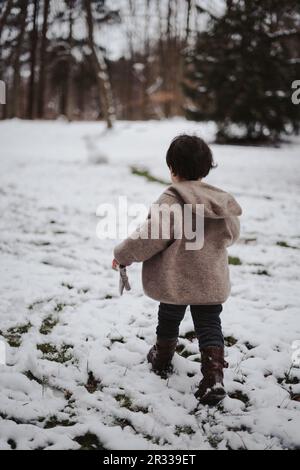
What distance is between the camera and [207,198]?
2.06 m

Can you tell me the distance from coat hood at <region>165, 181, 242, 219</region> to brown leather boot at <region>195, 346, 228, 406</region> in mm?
841

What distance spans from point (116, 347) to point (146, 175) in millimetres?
7358

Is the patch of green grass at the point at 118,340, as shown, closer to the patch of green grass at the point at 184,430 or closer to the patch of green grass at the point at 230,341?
the patch of green grass at the point at 230,341

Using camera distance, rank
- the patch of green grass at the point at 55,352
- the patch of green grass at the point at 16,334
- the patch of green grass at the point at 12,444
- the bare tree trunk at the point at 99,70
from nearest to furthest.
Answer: the patch of green grass at the point at 12,444 < the patch of green grass at the point at 55,352 < the patch of green grass at the point at 16,334 < the bare tree trunk at the point at 99,70

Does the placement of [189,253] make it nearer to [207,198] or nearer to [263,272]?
[207,198]

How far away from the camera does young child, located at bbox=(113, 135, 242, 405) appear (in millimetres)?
2076

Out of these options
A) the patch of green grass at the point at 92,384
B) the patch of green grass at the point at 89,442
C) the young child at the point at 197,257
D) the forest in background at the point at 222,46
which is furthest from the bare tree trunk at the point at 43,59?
the patch of green grass at the point at 89,442

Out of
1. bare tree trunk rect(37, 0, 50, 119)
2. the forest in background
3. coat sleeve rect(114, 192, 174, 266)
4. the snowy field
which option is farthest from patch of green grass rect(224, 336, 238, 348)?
bare tree trunk rect(37, 0, 50, 119)

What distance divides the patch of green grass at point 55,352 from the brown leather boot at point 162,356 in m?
0.60

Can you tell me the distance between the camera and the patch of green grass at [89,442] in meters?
1.87

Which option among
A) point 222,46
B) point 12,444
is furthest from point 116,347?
point 222,46

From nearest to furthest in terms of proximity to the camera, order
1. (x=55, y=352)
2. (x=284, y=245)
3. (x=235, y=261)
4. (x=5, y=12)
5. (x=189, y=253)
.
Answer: (x=189, y=253)
(x=55, y=352)
(x=235, y=261)
(x=284, y=245)
(x=5, y=12)

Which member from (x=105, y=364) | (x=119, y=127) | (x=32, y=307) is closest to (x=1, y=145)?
(x=119, y=127)

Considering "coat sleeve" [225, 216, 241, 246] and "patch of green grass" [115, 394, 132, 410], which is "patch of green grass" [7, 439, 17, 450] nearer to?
"patch of green grass" [115, 394, 132, 410]
